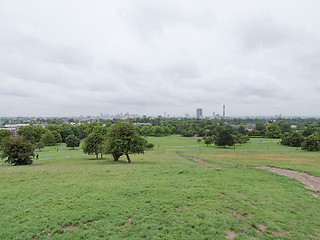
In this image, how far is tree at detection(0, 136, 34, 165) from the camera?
86.2 ft

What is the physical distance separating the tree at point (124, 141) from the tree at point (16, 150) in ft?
42.1

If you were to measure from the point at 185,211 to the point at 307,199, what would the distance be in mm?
8249

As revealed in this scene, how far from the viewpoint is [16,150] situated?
26891 mm

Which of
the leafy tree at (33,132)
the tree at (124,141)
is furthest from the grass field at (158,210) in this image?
the leafy tree at (33,132)

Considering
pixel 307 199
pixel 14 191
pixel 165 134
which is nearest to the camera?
pixel 307 199

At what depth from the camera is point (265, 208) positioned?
30.3ft

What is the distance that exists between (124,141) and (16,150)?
17117mm

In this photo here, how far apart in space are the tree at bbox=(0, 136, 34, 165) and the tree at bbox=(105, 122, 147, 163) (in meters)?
12.8

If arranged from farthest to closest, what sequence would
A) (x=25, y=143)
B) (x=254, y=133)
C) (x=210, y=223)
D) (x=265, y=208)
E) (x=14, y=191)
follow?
(x=254, y=133) → (x=25, y=143) → (x=14, y=191) → (x=265, y=208) → (x=210, y=223)

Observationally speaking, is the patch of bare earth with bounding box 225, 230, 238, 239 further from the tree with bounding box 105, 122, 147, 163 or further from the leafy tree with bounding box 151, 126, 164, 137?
the leafy tree with bounding box 151, 126, 164, 137

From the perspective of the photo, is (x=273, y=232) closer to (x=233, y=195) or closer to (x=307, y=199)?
(x=233, y=195)

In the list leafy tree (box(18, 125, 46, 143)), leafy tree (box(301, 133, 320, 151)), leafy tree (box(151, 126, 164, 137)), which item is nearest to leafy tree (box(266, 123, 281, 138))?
leafy tree (box(301, 133, 320, 151))

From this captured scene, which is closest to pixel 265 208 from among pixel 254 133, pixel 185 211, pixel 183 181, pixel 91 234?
pixel 185 211

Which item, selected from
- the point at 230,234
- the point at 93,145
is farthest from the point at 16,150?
the point at 230,234
